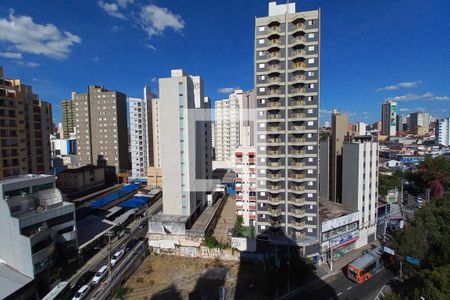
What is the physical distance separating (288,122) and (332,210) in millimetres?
14642

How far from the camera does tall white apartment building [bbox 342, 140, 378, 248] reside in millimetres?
31719

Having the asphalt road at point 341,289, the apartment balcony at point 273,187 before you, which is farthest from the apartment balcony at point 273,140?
the asphalt road at point 341,289

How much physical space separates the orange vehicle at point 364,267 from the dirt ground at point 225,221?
15.5 m

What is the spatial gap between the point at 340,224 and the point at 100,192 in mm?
54298

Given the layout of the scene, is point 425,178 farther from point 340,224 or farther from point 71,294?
point 71,294

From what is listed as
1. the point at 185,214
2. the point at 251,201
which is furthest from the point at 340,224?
the point at 185,214

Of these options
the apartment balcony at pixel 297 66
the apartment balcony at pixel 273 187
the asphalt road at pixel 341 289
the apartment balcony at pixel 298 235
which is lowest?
the asphalt road at pixel 341 289

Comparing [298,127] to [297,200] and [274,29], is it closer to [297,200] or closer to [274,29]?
[297,200]

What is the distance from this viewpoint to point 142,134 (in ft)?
221

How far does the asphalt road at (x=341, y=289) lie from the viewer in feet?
76.9

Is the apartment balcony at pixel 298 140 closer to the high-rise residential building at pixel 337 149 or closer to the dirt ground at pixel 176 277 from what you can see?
the high-rise residential building at pixel 337 149

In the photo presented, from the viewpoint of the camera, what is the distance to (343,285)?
25109 mm

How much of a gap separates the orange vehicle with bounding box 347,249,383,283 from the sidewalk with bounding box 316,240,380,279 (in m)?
2.20

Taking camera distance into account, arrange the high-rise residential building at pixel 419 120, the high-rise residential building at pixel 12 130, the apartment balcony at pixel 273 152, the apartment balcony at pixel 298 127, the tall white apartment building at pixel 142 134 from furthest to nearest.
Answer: the high-rise residential building at pixel 419 120 → the tall white apartment building at pixel 142 134 → the high-rise residential building at pixel 12 130 → the apartment balcony at pixel 273 152 → the apartment balcony at pixel 298 127
